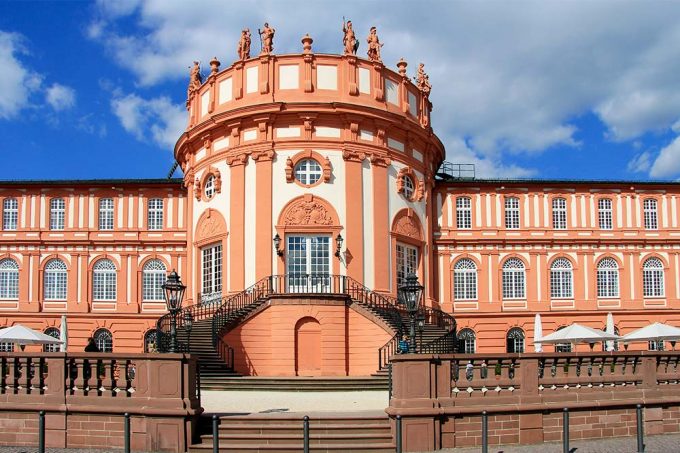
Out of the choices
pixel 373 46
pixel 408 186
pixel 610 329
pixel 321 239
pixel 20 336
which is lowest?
pixel 610 329

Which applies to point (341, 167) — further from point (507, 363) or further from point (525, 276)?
point (507, 363)

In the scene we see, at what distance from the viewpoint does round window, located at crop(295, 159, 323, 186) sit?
114ft

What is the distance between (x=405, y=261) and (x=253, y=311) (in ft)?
27.8

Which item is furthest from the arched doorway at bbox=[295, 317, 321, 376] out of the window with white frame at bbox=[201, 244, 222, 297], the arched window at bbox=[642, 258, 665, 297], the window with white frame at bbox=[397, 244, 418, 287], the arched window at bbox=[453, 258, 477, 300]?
the arched window at bbox=[642, 258, 665, 297]

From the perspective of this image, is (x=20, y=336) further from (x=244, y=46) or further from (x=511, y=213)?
(x=511, y=213)

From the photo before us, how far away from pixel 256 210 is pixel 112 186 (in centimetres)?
1162

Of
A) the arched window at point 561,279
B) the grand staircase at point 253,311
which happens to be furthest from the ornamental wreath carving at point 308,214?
the arched window at point 561,279

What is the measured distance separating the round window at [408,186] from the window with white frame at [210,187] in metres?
8.21

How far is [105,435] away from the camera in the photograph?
16.9 metres

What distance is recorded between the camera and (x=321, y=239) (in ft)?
113

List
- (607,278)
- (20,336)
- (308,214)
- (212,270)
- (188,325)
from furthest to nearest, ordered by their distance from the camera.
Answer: (607,278) < (212,270) < (308,214) < (20,336) < (188,325)

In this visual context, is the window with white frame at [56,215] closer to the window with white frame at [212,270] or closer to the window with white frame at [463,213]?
the window with white frame at [212,270]

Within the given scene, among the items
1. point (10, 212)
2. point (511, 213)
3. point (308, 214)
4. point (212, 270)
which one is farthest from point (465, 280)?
point (10, 212)

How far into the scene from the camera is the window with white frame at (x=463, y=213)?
43156 millimetres
